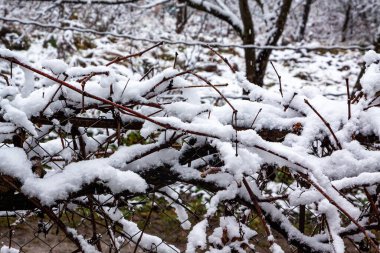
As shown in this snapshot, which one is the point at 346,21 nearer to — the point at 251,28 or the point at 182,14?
the point at 182,14

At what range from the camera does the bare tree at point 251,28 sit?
4.22 metres

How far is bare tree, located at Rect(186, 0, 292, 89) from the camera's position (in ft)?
13.9

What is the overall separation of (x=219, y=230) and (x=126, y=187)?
37 cm

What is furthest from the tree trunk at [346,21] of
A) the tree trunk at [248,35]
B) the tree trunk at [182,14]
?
the tree trunk at [248,35]

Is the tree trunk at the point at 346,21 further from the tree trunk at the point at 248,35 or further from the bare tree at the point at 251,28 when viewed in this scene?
the tree trunk at the point at 248,35

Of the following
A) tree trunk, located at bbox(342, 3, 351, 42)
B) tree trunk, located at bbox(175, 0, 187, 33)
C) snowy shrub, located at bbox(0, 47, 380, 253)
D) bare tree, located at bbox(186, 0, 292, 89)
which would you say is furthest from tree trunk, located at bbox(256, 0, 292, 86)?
tree trunk, located at bbox(342, 3, 351, 42)

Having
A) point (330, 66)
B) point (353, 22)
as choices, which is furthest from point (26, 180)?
point (353, 22)

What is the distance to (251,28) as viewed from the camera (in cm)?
429

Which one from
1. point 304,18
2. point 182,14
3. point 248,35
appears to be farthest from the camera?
point 304,18

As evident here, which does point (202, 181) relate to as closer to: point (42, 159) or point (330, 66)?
point (42, 159)

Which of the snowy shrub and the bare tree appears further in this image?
the bare tree

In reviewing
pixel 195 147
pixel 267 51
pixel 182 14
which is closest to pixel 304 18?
pixel 182 14

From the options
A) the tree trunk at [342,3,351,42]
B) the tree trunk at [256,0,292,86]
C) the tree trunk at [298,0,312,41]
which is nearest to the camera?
the tree trunk at [256,0,292,86]

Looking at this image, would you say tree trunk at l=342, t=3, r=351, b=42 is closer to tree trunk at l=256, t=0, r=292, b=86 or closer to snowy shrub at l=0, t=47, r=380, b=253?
tree trunk at l=256, t=0, r=292, b=86
